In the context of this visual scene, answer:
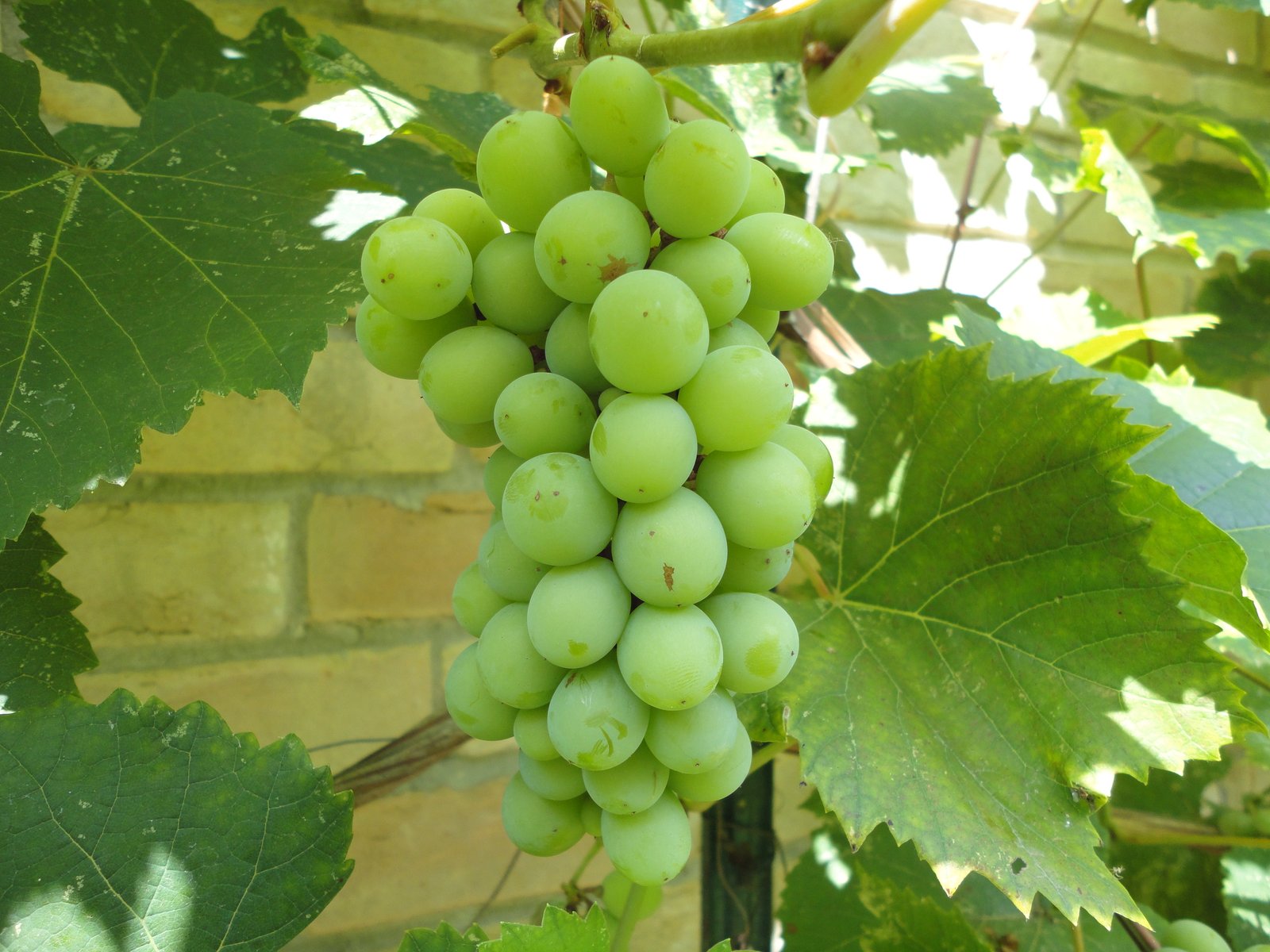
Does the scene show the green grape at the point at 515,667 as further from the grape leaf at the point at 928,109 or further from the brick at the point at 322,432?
the grape leaf at the point at 928,109

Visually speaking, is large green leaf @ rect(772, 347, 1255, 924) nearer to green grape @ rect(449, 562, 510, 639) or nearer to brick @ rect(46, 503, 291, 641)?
green grape @ rect(449, 562, 510, 639)

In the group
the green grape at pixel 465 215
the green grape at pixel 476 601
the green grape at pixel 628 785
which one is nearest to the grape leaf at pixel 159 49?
the green grape at pixel 465 215

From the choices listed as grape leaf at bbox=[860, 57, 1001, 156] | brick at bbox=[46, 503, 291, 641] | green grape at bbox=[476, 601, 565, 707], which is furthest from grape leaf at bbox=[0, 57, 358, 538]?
grape leaf at bbox=[860, 57, 1001, 156]

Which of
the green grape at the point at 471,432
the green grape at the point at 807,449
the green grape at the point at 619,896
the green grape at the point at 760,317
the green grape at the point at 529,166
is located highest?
the green grape at the point at 529,166

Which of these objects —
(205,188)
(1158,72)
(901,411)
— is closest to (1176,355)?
(1158,72)

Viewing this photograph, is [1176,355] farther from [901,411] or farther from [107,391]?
[107,391]

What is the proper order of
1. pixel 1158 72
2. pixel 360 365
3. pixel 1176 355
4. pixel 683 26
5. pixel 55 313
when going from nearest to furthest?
pixel 55 313, pixel 683 26, pixel 360 365, pixel 1176 355, pixel 1158 72
